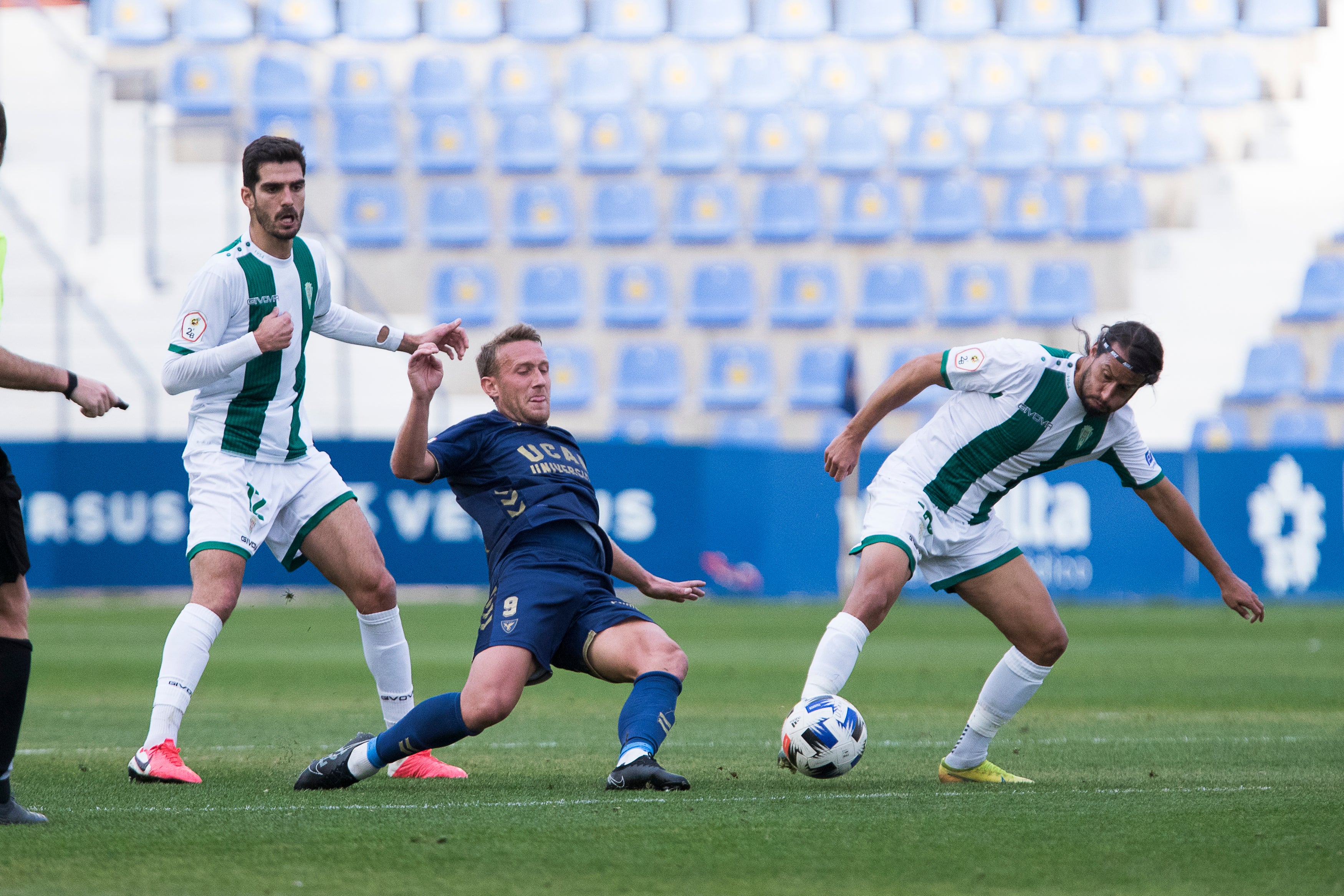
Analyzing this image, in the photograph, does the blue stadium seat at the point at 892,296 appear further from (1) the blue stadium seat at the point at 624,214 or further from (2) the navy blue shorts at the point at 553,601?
(2) the navy blue shorts at the point at 553,601

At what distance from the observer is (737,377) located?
21.0m

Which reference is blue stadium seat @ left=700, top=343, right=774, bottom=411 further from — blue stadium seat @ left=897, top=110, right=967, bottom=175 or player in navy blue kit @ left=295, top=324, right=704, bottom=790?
player in navy blue kit @ left=295, top=324, right=704, bottom=790

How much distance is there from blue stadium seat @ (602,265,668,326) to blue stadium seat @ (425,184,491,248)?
1.90m

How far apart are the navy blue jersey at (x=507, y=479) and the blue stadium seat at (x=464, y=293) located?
53.6 ft

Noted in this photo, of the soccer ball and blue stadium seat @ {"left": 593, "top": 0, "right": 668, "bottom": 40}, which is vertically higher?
blue stadium seat @ {"left": 593, "top": 0, "right": 668, "bottom": 40}

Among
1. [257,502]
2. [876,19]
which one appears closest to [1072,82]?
[876,19]

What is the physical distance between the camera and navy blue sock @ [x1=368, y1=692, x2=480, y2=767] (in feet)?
15.3

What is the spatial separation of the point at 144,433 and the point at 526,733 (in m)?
13.1

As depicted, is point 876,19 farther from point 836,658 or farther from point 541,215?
point 836,658

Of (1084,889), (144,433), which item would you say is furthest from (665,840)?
(144,433)

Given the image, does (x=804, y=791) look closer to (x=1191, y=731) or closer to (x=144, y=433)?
(x=1191, y=731)

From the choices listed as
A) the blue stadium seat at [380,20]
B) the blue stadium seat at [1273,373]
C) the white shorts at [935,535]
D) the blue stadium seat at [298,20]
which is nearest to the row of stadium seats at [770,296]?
the blue stadium seat at [1273,373]

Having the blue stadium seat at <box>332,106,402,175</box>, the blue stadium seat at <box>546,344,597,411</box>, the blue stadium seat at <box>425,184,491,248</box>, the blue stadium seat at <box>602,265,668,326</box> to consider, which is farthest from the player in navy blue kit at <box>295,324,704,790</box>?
the blue stadium seat at <box>332,106,402,175</box>

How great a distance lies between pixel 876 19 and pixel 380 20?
7.15 m
